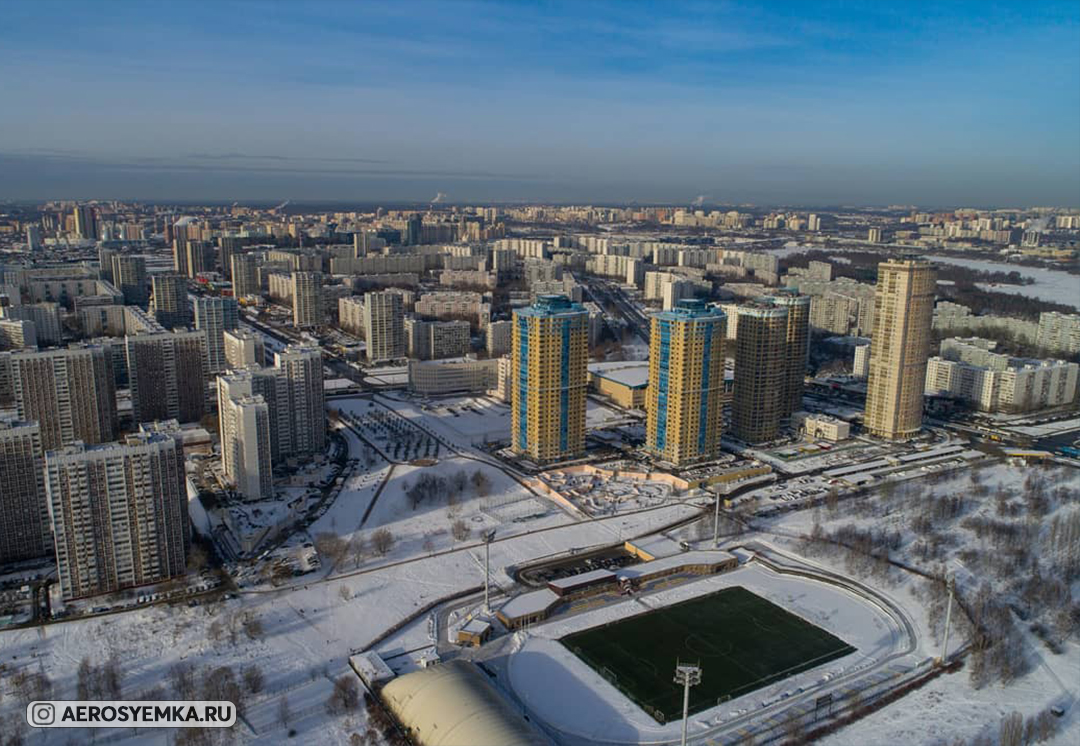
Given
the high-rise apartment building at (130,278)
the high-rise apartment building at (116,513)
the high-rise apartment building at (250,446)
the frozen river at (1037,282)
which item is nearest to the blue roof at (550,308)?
the high-rise apartment building at (250,446)

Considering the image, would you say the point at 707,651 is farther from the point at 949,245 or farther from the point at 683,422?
the point at 949,245

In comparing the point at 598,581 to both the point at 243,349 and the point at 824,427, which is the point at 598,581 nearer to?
the point at 824,427

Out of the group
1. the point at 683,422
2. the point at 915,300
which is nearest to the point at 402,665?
the point at 683,422

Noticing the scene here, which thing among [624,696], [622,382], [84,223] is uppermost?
[84,223]

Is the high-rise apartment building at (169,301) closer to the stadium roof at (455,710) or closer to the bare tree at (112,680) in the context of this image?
the bare tree at (112,680)

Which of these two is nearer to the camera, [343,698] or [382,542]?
[343,698]

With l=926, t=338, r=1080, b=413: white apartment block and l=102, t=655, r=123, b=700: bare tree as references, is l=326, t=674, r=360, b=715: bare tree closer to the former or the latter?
l=102, t=655, r=123, b=700: bare tree

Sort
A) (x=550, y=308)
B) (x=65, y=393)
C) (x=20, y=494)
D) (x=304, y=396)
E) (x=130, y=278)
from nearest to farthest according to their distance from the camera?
(x=20, y=494)
(x=65, y=393)
(x=550, y=308)
(x=304, y=396)
(x=130, y=278)

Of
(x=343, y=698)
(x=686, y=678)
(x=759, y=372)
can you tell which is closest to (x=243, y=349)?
(x=759, y=372)
